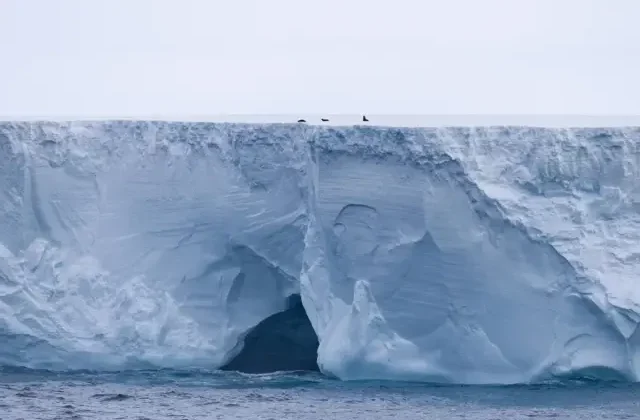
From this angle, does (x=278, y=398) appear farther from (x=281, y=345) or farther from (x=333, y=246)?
(x=281, y=345)

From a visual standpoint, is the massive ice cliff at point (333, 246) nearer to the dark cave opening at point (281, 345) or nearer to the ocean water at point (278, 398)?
the ocean water at point (278, 398)

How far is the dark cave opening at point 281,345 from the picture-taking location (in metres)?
13.3

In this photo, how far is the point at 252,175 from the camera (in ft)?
42.4

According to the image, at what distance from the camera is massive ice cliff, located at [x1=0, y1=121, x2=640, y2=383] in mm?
11945

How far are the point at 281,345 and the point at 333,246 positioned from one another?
1.83m

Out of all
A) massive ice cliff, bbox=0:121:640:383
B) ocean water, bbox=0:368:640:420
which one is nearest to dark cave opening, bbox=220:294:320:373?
massive ice cliff, bbox=0:121:640:383

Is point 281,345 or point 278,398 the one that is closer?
point 278,398

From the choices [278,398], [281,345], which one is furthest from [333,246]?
[278,398]

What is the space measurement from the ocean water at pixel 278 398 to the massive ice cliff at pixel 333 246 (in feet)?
0.96

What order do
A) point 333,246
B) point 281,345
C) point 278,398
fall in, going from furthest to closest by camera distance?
1. point 281,345
2. point 333,246
3. point 278,398

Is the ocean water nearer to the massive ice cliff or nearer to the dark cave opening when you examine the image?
the massive ice cliff

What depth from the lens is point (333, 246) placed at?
1252 centimetres

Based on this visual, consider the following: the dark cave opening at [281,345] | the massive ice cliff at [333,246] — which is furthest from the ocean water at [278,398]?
the dark cave opening at [281,345]

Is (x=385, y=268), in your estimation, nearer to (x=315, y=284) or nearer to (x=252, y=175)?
(x=315, y=284)
